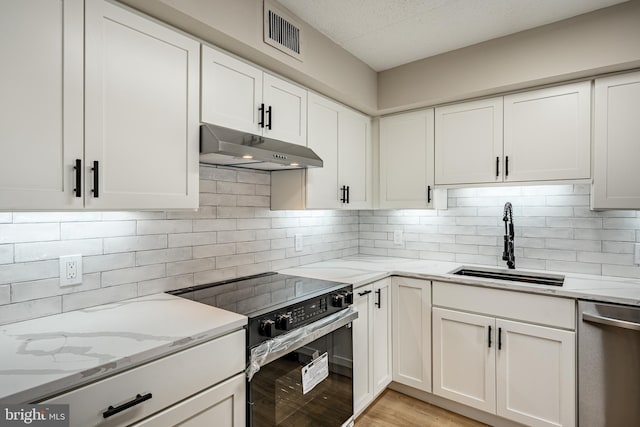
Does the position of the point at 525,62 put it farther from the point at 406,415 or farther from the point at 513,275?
the point at 406,415

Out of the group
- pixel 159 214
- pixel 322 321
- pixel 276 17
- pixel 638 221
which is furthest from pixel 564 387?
pixel 276 17

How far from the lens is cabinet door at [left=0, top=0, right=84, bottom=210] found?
1.10 meters

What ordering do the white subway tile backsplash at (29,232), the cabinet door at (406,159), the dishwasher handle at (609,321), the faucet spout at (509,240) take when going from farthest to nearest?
the cabinet door at (406,159) → the faucet spout at (509,240) → the dishwasher handle at (609,321) → the white subway tile backsplash at (29,232)

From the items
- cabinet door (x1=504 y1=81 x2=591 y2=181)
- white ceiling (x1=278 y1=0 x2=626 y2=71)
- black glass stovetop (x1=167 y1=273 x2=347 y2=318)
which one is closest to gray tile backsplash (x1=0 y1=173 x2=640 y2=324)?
black glass stovetop (x1=167 y1=273 x2=347 y2=318)

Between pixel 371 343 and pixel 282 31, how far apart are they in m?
2.05

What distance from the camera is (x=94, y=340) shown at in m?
1.19

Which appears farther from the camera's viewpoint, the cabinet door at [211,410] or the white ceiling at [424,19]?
the white ceiling at [424,19]

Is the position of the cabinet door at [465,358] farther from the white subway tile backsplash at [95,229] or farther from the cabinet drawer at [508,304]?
the white subway tile backsplash at [95,229]

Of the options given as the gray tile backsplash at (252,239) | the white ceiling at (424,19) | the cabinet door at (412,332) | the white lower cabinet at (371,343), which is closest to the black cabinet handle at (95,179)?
the gray tile backsplash at (252,239)

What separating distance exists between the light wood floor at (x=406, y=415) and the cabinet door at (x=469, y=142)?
1.67 meters

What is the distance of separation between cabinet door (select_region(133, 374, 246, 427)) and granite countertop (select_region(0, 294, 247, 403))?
202 millimetres

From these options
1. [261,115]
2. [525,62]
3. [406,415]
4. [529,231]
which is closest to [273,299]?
[261,115]

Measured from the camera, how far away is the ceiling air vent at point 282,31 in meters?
1.87
